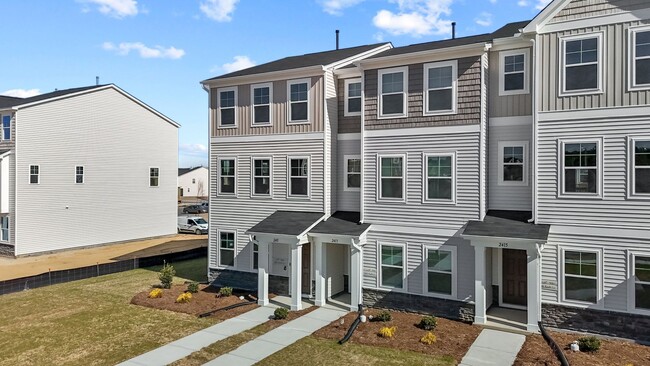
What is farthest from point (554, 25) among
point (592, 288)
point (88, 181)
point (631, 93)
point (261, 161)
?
point (88, 181)

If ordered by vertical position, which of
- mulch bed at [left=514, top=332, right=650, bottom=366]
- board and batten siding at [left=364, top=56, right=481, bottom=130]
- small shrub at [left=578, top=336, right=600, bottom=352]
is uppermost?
board and batten siding at [left=364, top=56, right=481, bottom=130]

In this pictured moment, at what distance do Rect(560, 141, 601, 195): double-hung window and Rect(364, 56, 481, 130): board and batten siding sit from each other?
2.72 meters

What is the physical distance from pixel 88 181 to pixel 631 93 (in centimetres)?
2931

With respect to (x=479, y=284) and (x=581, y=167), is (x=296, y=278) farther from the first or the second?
(x=581, y=167)

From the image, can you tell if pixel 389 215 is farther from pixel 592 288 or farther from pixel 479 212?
pixel 592 288

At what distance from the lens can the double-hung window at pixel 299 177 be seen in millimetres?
16844

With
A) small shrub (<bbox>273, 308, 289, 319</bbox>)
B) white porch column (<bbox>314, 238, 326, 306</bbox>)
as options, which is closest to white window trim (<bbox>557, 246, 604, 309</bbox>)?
white porch column (<bbox>314, 238, 326, 306</bbox>)

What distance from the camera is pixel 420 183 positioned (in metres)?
14.6

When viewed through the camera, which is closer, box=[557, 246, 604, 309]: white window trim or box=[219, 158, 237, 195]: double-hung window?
box=[557, 246, 604, 309]: white window trim

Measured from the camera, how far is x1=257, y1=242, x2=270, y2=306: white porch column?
623 inches

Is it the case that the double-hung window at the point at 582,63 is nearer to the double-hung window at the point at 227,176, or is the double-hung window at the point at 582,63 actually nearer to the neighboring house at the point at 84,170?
the double-hung window at the point at 227,176

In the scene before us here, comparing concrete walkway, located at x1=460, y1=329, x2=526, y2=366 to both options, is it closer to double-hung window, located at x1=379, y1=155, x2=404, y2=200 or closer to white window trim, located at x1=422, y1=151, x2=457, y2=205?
white window trim, located at x1=422, y1=151, x2=457, y2=205

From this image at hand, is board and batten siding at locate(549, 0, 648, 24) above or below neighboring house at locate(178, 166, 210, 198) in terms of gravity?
above

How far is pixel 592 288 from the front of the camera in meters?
12.1
